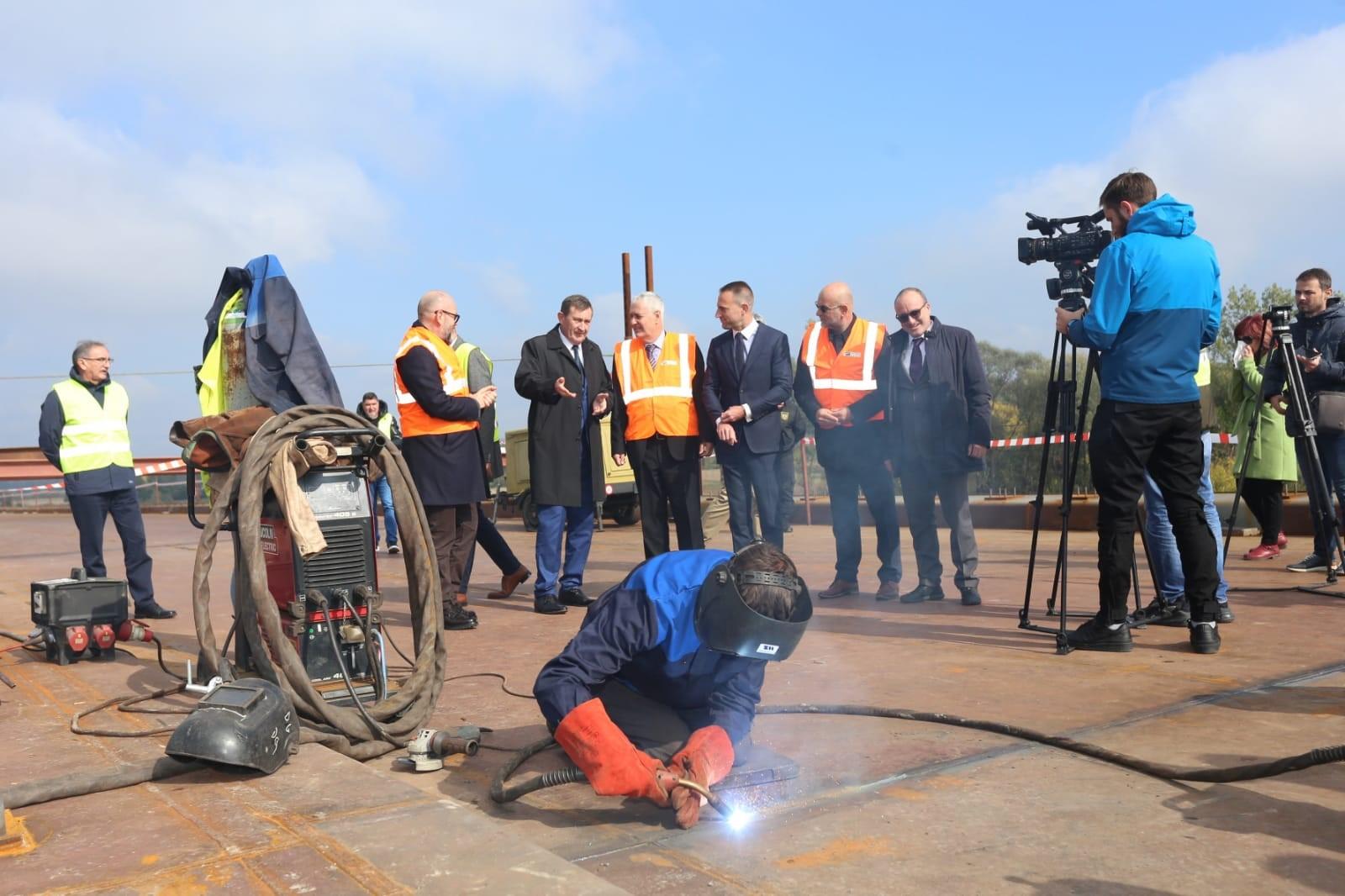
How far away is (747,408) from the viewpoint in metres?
6.92

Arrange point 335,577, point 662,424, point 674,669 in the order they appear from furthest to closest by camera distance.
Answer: point 662,424
point 335,577
point 674,669

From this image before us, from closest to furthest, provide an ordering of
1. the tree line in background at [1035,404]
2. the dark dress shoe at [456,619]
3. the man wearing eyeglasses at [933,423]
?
1. the dark dress shoe at [456,619]
2. the man wearing eyeglasses at [933,423]
3. the tree line in background at [1035,404]

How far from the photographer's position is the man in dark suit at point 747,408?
700 centimetres

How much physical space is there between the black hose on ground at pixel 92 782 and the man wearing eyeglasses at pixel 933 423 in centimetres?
459

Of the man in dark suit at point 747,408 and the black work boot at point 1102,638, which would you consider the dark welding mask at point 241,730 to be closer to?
the black work boot at point 1102,638

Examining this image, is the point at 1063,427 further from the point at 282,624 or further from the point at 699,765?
the point at 282,624

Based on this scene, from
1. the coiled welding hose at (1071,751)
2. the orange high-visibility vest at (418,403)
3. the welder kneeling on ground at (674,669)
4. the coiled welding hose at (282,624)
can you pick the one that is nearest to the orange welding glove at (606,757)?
the welder kneeling on ground at (674,669)

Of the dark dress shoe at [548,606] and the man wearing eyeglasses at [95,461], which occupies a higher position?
the man wearing eyeglasses at [95,461]

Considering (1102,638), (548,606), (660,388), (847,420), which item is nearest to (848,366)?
(847,420)

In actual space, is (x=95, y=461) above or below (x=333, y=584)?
above

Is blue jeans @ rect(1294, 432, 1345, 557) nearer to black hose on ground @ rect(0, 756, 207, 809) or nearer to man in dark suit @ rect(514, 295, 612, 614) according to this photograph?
A: man in dark suit @ rect(514, 295, 612, 614)

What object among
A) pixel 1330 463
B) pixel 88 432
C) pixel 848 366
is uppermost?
pixel 848 366

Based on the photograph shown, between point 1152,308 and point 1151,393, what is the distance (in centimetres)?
36

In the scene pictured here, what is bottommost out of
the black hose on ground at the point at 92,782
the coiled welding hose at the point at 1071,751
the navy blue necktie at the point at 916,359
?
the coiled welding hose at the point at 1071,751
